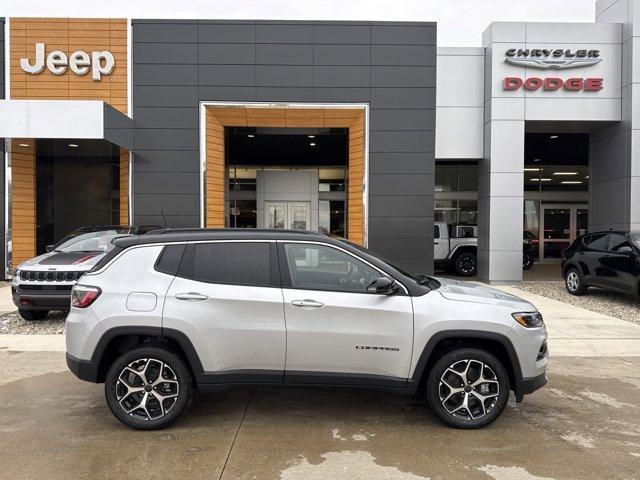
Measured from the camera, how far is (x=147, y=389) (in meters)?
3.98

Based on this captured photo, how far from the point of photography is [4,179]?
13.3 m

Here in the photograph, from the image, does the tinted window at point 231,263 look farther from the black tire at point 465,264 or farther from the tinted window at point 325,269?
the black tire at point 465,264

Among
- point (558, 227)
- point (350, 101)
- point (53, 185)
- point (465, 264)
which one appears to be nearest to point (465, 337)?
point (350, 101)

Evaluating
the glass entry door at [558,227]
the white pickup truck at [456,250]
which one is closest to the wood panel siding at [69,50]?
the white pickup truck at [456,250]

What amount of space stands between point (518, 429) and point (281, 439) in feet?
6.71

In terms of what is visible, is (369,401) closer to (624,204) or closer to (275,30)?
(275,30)

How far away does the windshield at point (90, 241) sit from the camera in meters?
8.59

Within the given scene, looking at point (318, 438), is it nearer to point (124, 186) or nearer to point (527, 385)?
point (527, 385)

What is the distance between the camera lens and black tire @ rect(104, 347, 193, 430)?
396cm

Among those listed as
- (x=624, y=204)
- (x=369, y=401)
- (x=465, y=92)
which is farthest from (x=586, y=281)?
(x=369, y=401)

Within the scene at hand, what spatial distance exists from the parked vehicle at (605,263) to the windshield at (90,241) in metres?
10.0

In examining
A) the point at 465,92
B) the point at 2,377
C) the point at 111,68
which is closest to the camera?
the point at 2,377

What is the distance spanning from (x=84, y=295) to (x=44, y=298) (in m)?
4.22

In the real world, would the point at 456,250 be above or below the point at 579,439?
above
